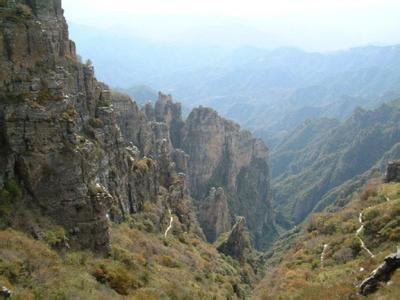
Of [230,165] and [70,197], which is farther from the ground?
[70,197]

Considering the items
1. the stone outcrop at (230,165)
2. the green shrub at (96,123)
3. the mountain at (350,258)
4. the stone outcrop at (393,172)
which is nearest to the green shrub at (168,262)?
the mountain at (350,258)

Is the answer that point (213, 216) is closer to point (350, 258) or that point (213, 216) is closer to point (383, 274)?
point (350, 258)

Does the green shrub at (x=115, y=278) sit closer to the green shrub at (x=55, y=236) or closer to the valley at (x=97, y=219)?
the valley at (x=97, y=219)

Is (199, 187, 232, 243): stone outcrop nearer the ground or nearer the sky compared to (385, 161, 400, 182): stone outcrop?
nearer the ground

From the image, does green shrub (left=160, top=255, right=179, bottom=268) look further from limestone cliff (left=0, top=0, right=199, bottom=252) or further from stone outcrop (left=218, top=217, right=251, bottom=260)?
stone outcrop (left=218, top=217, right=251, bottom=260)

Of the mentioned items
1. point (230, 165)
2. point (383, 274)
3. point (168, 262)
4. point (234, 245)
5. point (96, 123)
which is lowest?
point (234, 245)

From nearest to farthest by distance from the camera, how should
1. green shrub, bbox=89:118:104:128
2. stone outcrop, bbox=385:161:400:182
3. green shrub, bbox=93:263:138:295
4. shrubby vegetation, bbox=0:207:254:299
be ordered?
shrubby vegetation, bbox=0:207:254:299 < green shrub, bbox=93:263:138:295 < green shrub, bbox=89:118:104:128 < stone outcrop, bbox=385:161:400:182

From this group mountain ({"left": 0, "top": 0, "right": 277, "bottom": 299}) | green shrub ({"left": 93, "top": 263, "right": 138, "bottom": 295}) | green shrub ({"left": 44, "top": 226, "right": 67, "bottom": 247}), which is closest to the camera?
mountain ({"left": 0, "top": 0, "right": 277, "bottom": 299})

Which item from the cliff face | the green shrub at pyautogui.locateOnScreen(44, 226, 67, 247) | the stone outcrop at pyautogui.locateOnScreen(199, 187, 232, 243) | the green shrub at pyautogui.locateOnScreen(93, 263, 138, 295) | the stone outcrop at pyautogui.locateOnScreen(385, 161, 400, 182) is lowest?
the stone outcrop at pyautogui.locateOnScreen(199, 187, 232, 243)

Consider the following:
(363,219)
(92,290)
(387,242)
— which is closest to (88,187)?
(92,290)

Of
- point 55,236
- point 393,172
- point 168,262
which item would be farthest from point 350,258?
point 393,172

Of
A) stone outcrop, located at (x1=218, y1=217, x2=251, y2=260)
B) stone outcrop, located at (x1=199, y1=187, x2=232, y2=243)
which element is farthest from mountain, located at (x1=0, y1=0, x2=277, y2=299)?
stone outcrop, located at (x1=199, y1=187, x2=232, y2=243)

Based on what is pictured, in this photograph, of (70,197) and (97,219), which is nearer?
(70,197)

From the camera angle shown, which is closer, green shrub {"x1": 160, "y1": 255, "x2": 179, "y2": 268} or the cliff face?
the cliff face
